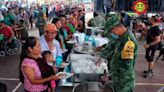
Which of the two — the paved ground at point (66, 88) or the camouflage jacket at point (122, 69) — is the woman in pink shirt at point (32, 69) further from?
the paved ground at point (66, 88)

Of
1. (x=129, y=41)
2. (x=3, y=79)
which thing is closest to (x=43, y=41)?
(x=129, y=41)

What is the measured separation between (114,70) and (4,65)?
540 cm

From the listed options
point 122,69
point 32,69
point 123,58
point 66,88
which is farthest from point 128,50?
point 66,88

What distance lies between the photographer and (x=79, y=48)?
21.3 ft

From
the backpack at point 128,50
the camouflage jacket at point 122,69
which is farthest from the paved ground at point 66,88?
the backpack at point 128,50

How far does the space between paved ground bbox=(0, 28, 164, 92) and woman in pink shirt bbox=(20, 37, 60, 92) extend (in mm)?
1553

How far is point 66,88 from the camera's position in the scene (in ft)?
16.1

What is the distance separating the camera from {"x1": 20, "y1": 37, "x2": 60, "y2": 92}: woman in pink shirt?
3.19m

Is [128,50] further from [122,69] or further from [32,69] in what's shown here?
[32,69]

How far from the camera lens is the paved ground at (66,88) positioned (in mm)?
6496

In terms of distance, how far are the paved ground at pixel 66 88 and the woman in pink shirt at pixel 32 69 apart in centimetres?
155

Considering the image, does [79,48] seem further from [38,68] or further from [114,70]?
[38,68]

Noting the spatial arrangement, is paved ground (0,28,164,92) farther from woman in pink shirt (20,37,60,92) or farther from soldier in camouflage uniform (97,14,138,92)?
woman in pink shirt (20,37,60,92)

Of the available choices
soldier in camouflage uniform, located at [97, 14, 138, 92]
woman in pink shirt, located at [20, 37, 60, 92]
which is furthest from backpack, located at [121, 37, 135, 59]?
woman in pink shirt, located at [20, 37, 60, 92]
